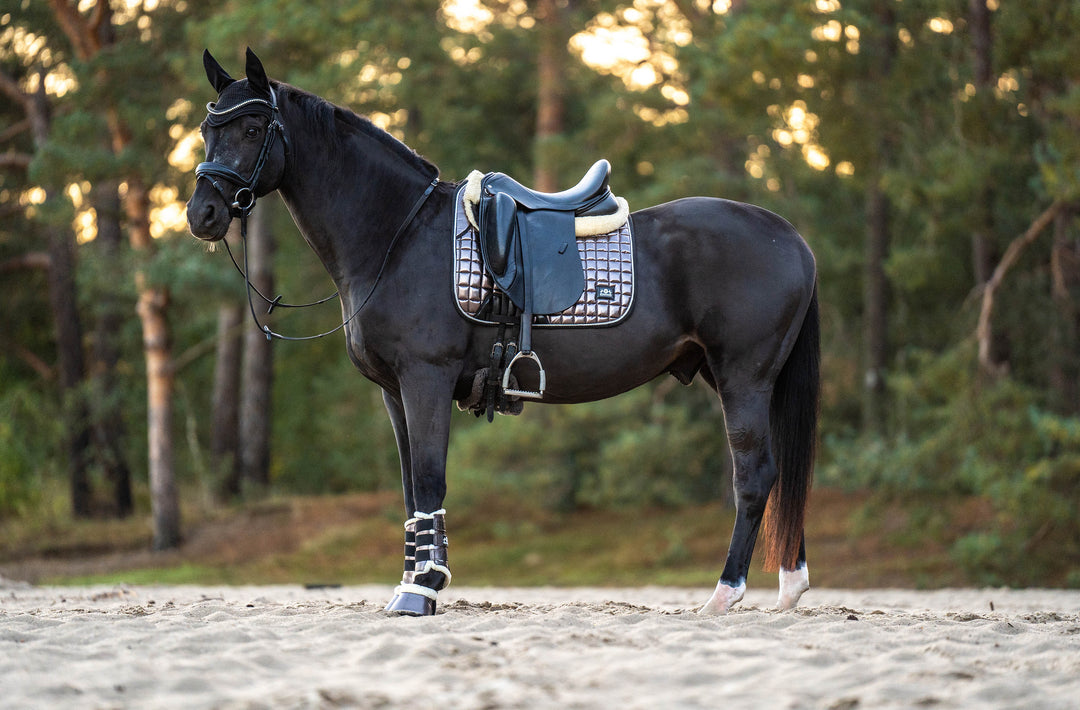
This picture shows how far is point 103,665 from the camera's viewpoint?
11.0 feet

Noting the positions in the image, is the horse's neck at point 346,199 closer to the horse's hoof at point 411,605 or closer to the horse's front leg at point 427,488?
the horse's front leg at point 427,488

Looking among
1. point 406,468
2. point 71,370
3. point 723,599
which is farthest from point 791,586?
point 71,370

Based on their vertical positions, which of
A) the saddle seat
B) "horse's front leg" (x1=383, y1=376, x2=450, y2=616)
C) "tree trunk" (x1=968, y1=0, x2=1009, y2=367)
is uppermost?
"tree trunk" (x1=968, y1=0, x2=1009, y2=367)

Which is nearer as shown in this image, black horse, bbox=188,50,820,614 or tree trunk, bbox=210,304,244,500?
black horse, bbox=188,50,820,614

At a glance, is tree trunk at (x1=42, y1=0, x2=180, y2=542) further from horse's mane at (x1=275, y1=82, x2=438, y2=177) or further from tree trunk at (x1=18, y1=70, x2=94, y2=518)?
horse's mane at (x1=275, y1=82, x2=438, y2=177)

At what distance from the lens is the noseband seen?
460 centimetres

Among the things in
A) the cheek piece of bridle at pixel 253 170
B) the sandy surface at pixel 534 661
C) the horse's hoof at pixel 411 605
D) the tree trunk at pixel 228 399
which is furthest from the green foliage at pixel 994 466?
the tree trunk at pixel 228 399

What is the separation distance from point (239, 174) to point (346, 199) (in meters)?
0.50

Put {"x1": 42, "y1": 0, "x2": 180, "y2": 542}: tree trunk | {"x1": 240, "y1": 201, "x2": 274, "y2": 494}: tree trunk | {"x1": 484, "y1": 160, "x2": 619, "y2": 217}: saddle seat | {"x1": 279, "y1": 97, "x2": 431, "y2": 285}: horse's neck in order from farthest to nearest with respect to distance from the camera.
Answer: {"x1": 240, "y1": 201, "x2": 274, "y2": 494}: tree trunk
{"x1": 42, "y1": 0, "x2": 180, "y2": 542}: tree trunk
{"x1": 484, "y1": 160, "x2": 619, "y2": 217}: saddle seat
{"x1": 279, "y1": 97, "x2": 431, "y2": 285}: horse's neck

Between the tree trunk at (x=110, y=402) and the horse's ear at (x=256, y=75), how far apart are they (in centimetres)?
1186

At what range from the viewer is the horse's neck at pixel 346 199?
4.87 metres

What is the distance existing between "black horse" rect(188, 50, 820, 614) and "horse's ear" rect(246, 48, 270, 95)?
0.01 m

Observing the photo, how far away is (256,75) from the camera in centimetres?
465

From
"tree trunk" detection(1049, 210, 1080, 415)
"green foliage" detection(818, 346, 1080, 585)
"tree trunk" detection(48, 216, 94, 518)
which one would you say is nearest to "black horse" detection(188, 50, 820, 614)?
"green foliage" detection(818, 346, 1080, 585)
